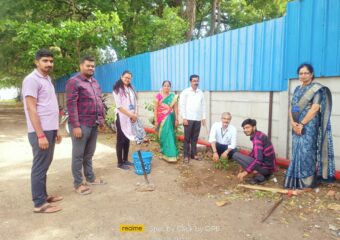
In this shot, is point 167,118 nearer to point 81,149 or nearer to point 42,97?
point 81,149

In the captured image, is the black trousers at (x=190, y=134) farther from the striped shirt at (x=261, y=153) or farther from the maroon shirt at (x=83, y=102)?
the maroon shirt at (x=83, y=102)

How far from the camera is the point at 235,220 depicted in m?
3.48

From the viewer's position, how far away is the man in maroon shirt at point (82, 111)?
4.12m

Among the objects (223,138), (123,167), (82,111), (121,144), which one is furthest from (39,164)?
(223,138)

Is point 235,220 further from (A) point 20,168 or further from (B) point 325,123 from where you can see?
(A) point 20,168

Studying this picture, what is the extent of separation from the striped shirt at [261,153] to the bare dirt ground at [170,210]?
31cm

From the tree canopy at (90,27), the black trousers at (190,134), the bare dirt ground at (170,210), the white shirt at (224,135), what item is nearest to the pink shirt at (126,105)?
the bare dirt ground at (170,210)

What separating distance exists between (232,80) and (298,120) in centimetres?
232

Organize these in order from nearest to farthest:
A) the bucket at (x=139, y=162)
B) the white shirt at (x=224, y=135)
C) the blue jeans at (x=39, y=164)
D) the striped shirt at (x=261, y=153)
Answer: the blue jeans at (x=39, y=164) < the striped shirt at (x=261, y=153) < the bucket at (x=139, y=162) < the white shirt at (x=224, y=135)

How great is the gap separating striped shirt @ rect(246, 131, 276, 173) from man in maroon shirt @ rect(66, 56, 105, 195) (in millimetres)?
2331

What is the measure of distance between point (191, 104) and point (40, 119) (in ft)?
9.98

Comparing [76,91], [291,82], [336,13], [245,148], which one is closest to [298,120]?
[291,82]

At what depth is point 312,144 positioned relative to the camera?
4.20 meters

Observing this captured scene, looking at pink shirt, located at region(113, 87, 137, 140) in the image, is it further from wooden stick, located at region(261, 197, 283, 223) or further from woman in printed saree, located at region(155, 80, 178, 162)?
wooden stick, located at region(261, 197, 283, 223)
